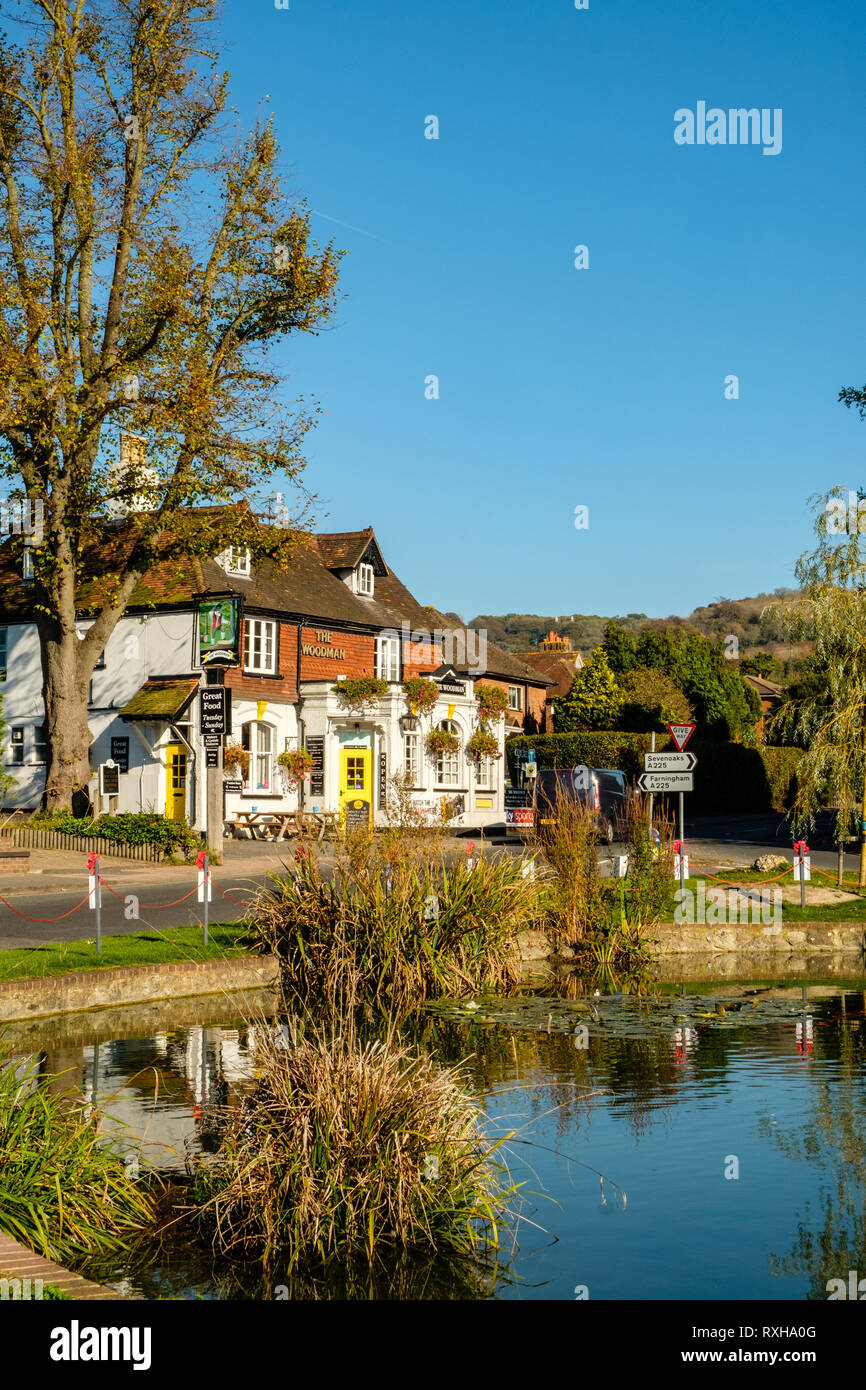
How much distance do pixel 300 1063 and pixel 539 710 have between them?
59.0 meters

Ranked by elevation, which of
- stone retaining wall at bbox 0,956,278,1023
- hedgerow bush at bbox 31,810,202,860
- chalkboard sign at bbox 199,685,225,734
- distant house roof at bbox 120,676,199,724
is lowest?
stone retaining wall at bbox 0,956,278,1023

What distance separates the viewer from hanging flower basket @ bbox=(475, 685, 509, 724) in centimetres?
4525

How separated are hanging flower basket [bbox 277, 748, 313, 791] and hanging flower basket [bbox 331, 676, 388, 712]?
2.06 metres

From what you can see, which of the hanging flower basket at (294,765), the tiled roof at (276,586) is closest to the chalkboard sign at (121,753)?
the tiled roof at (276,586)

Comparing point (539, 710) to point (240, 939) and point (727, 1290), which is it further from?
point (727, 1290)

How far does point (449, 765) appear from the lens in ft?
145

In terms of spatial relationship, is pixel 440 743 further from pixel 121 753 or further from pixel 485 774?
pixel 121 753

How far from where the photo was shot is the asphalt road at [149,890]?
18203 millimetres

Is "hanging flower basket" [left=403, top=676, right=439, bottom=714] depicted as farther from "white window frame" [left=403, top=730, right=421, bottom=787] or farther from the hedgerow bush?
the hedgerow bush

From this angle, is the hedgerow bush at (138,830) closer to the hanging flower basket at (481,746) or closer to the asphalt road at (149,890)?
the asphalt road at (149,890)

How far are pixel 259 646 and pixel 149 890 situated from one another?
16.5 m

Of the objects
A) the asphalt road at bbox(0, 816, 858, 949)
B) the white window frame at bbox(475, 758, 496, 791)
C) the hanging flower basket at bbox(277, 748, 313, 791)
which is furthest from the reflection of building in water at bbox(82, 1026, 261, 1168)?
the white window frame at bbox(475, 758, 496, 791)

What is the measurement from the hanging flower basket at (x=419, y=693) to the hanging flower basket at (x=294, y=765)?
12.4 ft
